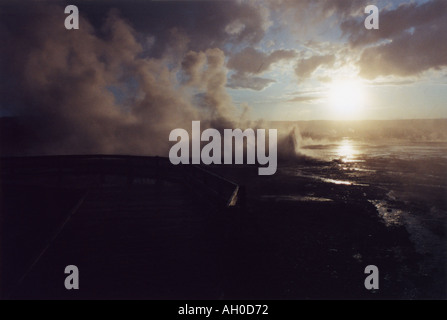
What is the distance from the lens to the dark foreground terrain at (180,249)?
6.66 metres

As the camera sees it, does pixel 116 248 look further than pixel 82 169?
No

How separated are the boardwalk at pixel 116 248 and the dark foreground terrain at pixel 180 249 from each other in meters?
0.03

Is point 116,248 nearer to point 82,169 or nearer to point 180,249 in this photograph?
point 180,249

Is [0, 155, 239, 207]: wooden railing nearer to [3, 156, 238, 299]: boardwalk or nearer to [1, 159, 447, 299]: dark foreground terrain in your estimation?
[1, 159, 447, 299]: dark foreground terrain

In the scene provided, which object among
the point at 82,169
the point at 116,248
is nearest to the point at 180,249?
the point at 116,248

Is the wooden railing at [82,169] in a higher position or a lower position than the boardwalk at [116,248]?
higher

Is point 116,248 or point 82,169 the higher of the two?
point 82,169

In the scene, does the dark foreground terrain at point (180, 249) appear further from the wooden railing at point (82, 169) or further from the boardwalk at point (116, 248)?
the wooden railing at point (82, 169)

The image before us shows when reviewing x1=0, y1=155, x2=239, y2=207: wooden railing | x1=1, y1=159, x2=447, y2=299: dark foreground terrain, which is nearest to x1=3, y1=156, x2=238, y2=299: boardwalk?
x1=1, y1=159, x2=447, y2=299: dark foreground terrain

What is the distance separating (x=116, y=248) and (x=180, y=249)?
1705 millimetres

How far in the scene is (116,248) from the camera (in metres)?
7.70

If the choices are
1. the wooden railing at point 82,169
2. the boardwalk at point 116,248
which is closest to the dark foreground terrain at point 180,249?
the boardwalk at point 116,248
